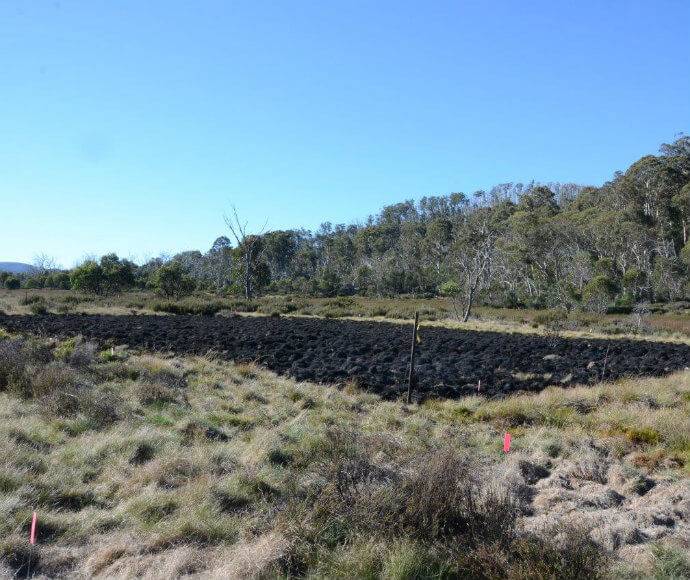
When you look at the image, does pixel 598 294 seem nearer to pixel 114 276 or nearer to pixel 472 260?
pixel 472 260

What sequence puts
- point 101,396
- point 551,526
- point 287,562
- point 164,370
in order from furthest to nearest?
point 164,370
point 101,396
point 551,526
point 287,562

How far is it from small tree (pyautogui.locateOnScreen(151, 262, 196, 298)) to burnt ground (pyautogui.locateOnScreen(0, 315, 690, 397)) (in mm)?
25819

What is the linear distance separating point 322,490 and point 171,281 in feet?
165

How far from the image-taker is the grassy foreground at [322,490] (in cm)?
418

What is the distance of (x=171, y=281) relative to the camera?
52.8 metres

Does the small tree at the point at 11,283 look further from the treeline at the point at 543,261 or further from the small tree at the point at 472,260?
the small tree at the point at 472,260

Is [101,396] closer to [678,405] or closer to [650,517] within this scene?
[650,517]

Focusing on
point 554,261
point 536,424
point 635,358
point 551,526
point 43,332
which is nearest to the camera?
point 551,526

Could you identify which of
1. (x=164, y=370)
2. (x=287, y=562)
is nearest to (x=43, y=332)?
(x=164, y=370)

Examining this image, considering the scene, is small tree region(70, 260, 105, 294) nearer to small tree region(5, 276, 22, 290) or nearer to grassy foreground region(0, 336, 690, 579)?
small tree region(5, 276, 22, 290)

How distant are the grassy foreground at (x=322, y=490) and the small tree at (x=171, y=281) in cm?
4347

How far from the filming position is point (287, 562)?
4207 mm

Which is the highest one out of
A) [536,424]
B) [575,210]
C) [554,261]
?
[575,210]

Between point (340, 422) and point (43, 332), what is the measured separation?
1639cm
